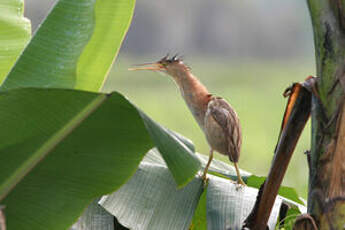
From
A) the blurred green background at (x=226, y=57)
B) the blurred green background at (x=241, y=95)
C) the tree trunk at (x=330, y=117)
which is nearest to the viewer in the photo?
the tree trunk at (x=330, y=117)

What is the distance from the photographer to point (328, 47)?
937 millimetres

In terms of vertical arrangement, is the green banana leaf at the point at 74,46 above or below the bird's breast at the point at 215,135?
above

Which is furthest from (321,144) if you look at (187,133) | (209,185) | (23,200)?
(187,133)

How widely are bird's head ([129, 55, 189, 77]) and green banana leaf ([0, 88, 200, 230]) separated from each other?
548mm

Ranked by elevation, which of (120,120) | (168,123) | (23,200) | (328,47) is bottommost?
(168,123)

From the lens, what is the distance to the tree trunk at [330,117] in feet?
3.04

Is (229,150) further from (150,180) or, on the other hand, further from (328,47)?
(328,47)

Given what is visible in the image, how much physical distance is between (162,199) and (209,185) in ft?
0.32

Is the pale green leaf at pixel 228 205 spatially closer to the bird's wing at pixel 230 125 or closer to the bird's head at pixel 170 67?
the bird's wing at pixel 230 125

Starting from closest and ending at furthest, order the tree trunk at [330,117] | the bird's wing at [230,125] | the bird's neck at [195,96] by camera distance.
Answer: the tree trunk at [330,117], the bird's wing at [230,125], the bird's neck at [195,96]

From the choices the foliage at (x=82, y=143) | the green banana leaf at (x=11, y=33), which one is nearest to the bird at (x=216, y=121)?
the foliage at (x=82, y=143)

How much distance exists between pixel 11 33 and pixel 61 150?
0.49 meters

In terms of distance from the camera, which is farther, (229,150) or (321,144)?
(229,150)

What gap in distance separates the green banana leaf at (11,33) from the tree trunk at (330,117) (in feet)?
2.38
